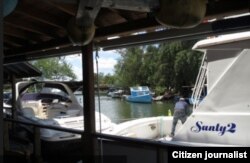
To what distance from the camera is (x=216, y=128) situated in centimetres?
641

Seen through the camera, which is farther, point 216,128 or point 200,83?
point 200,83

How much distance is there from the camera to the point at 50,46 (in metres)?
4.97

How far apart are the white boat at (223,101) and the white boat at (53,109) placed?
1.98m

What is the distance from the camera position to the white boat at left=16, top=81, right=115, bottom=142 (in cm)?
786

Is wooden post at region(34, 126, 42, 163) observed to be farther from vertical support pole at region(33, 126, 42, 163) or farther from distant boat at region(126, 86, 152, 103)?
distant boat at region(126, 86, 152, 103)

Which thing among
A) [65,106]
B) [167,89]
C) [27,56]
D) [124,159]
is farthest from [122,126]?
[167,89]

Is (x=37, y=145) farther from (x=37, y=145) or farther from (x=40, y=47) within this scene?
(x=40, y=47)

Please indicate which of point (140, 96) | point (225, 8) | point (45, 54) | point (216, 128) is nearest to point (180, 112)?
point (216, 128)

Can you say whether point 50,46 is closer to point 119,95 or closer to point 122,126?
point 122,126

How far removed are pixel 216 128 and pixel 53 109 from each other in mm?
4496

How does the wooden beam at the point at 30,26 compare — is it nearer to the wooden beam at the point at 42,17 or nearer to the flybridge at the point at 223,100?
the wooden beam at the point at 42,17

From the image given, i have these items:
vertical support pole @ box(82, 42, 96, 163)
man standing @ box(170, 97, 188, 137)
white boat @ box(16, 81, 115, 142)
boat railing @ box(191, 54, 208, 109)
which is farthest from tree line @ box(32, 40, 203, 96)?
vertical support pole @ box(82, 42, 96, 163)

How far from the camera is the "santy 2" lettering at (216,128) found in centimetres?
625

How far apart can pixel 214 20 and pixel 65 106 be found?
6712mm
